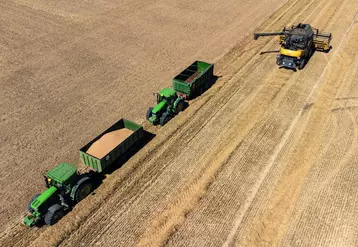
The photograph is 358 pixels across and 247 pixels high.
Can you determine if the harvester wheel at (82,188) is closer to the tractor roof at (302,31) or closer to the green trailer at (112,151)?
the green trailer at (112,151)

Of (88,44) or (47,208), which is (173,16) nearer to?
(88,44)

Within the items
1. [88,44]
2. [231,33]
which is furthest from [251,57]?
[88,44]

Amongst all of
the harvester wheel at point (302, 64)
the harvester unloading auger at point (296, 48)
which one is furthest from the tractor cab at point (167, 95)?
the harvester wheel at point (302, 64)

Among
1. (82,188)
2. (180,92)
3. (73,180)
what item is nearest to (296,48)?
(180,92)

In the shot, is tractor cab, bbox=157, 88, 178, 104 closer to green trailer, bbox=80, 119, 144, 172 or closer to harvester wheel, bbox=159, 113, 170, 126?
harvester wheel, bbox=159, 113, 170, 126

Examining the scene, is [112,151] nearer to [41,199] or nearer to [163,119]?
[41,199]

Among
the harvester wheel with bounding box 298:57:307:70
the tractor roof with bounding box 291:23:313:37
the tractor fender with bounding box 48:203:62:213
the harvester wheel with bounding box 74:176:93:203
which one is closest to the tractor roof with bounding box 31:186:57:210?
the tractor fender with bounding box 48:203:62:213

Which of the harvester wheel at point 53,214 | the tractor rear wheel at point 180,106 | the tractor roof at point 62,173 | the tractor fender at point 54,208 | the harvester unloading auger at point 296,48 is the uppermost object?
the harvester unloading auger at point 296,48

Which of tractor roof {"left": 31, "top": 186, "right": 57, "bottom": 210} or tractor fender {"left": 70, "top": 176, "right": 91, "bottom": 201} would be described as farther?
tractor fender {"left": 70, "top": 176, "right": 91, "bottom": 201}
